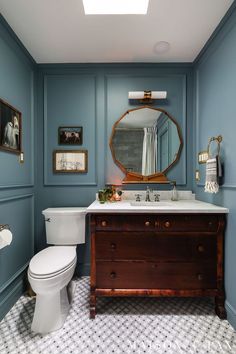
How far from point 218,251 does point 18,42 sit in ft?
8.20

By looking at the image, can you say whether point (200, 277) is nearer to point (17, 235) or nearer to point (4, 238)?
point (4, 238)

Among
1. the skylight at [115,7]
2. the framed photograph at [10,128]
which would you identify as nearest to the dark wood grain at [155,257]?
the framed photograph at [10,128]

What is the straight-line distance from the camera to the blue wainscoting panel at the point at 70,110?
224cm

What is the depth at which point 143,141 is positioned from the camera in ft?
7.25

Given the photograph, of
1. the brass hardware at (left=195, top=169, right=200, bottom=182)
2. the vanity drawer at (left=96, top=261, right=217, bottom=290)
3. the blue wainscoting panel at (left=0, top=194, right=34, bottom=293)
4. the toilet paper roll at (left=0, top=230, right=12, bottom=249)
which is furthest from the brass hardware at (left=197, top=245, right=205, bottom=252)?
the blue wainscoting panel at (left=0, top=194, right=34, bottom=293)

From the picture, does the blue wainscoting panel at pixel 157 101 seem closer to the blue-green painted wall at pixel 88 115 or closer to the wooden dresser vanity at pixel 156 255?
the blue-green painted wall at pixel 88 115

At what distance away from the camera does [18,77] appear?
75.1 inches

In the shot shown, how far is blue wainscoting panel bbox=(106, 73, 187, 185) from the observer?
223 centimetres

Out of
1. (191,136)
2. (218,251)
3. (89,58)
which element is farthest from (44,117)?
(218,251)

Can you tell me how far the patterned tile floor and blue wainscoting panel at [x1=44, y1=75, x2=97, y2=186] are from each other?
1207 millimetres

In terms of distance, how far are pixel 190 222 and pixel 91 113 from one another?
1.51 metres

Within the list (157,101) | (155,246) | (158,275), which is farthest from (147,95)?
(158,275)

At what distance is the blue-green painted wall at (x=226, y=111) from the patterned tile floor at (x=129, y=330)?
237 mm

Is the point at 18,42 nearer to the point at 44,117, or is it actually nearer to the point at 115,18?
the point at 44,117
